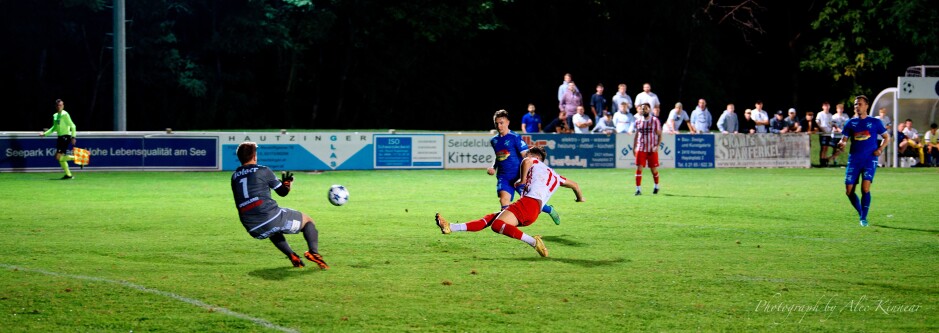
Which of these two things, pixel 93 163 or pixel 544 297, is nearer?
pixel 544 297

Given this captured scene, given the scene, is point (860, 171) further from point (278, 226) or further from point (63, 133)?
point (63, 133)

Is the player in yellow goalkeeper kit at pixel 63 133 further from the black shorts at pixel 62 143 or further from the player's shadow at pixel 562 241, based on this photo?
the player's shadow at pixel 562 241

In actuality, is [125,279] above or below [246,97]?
below

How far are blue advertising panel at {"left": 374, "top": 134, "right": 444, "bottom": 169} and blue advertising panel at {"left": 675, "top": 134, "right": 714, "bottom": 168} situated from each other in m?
7.32

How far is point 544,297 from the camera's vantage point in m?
9.53

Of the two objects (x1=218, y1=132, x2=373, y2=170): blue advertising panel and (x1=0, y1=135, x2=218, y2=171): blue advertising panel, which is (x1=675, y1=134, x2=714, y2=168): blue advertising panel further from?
(x1=0, y1=135, x2=218, y2=171): blue advertising panel

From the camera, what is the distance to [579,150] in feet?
108

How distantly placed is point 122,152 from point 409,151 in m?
7.73

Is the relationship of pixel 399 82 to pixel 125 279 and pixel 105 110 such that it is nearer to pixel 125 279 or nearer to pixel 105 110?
pixel 105 110

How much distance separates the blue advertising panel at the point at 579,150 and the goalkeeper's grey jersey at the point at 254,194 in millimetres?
21506

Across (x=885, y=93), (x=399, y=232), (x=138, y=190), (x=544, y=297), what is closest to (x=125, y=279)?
(x=544, y=297)

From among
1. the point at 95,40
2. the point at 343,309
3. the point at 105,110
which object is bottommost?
the point at 343,309

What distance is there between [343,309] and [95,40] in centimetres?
3837

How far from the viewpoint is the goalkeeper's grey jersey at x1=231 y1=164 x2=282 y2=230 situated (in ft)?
35.9
